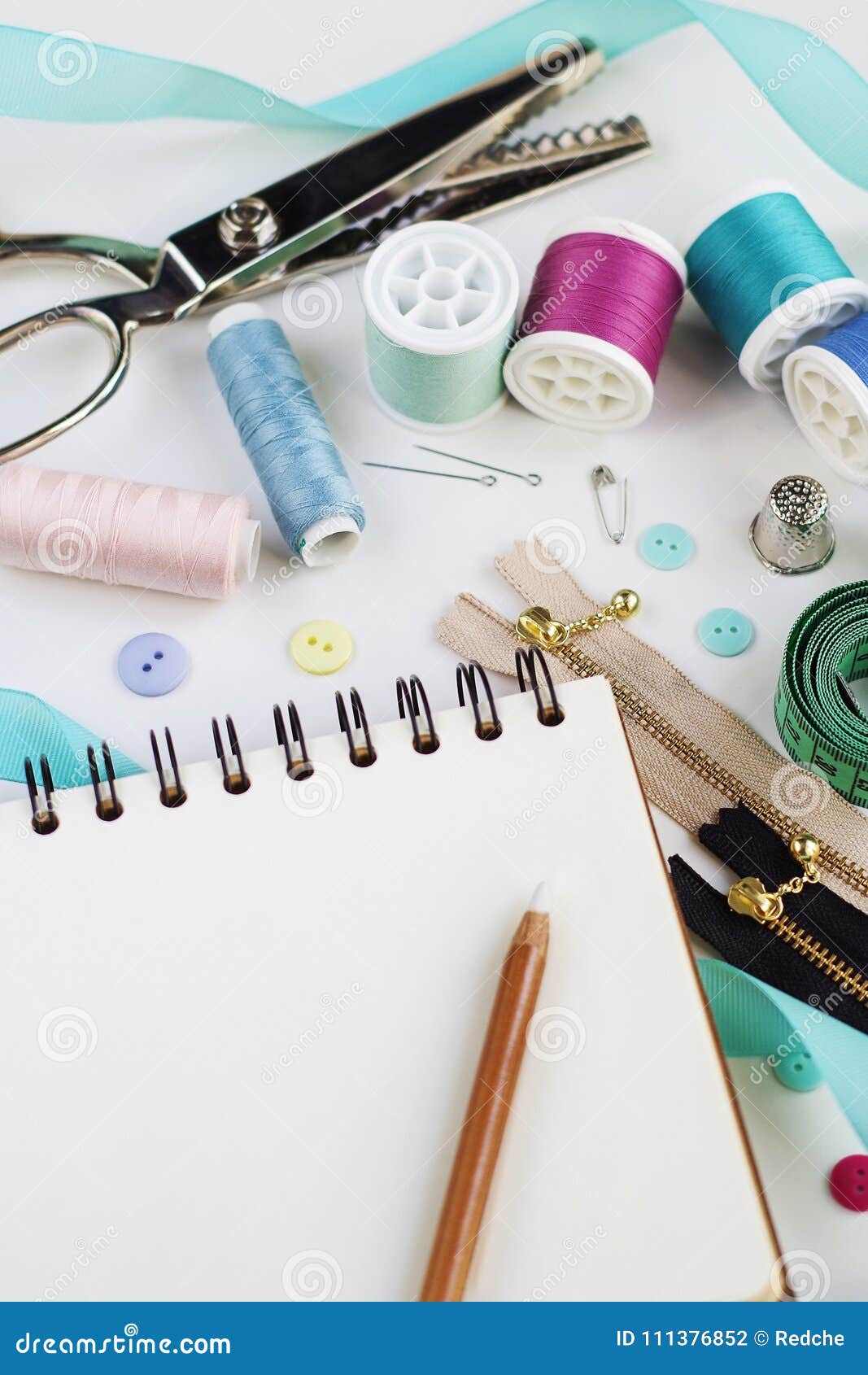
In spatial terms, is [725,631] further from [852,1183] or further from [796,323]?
[852,1183]

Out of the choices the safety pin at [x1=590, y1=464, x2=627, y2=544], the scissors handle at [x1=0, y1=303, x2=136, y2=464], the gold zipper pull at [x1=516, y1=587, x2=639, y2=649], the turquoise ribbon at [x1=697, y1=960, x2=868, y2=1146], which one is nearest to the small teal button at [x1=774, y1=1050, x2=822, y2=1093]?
the turquoise ribbon at [x1=697, y1=960, x2=868, y2=1146]

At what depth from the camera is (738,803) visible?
192 cm

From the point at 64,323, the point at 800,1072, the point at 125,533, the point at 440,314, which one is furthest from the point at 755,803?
the point at 64,323

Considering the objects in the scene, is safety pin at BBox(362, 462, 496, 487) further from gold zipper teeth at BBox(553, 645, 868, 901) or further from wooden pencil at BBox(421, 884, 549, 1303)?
wooden pencil at BBox(421, 884, 549, 1303)

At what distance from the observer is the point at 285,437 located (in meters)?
2.08

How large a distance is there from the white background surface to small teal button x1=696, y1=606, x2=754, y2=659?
2 centimetres

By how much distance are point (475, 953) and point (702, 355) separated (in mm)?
1237

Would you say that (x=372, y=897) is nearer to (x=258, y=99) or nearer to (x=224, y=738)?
(x=224, y=738)

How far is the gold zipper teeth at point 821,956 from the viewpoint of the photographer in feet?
5.84

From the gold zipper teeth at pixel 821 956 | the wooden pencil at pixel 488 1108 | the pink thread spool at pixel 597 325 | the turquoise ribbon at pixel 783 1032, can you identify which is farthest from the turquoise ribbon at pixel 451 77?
the wooden pencil at pixel 488 1108

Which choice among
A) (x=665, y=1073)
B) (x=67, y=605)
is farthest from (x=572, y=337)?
(x=665, y=1073)

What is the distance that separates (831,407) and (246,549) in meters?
0.99

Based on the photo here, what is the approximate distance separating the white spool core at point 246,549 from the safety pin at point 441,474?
260 millimetres
